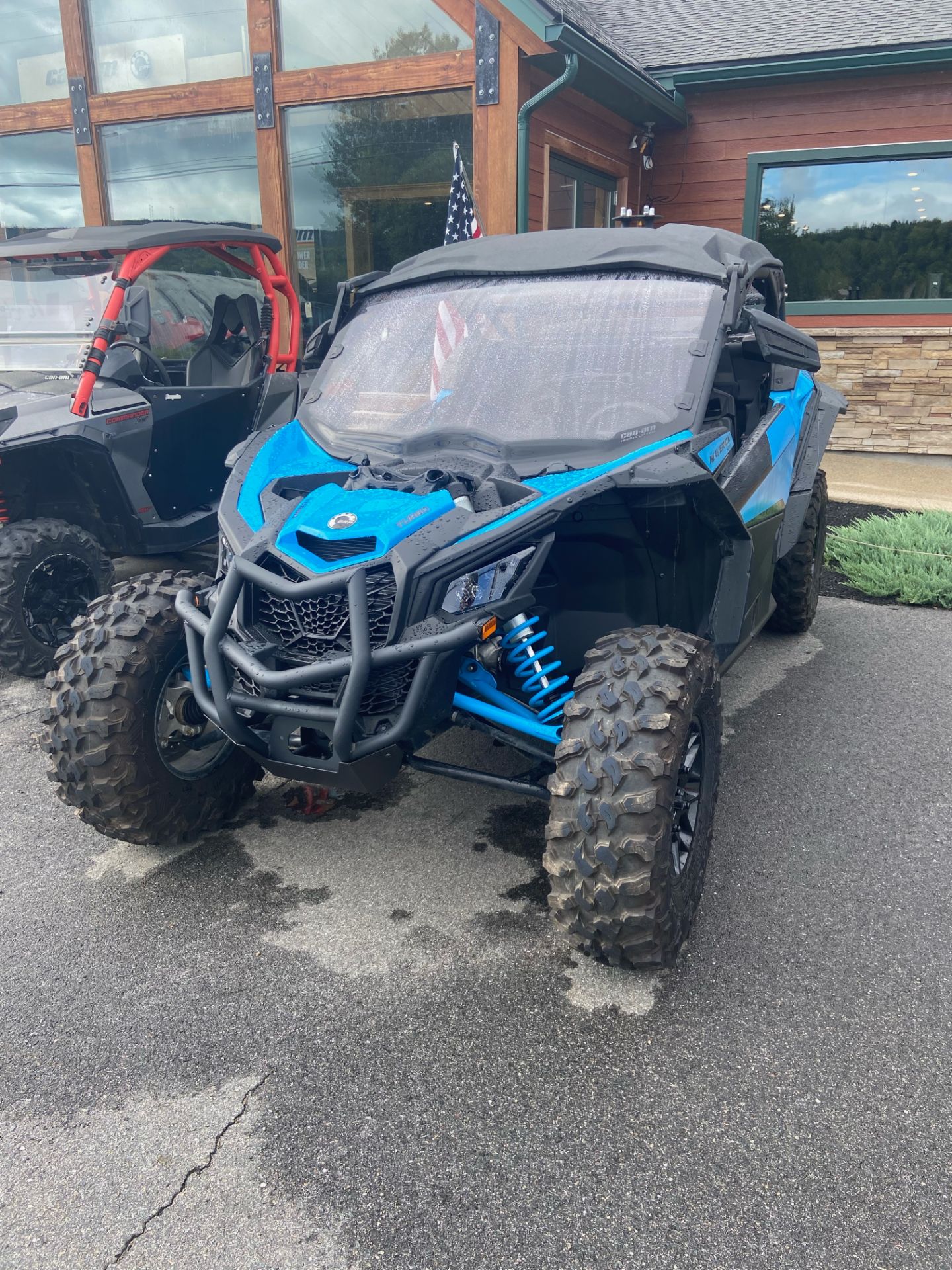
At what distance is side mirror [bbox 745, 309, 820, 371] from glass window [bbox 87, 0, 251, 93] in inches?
289

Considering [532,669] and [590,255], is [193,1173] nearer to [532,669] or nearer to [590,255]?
[532,669]

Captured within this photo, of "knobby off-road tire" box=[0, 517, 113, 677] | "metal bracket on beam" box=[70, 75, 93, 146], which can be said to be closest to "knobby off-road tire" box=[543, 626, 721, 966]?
"knobby off-road tire" box=[0, 517, 113, 677]

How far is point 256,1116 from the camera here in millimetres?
2133

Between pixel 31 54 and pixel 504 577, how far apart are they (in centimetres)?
1042

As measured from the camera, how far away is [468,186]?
312 inches

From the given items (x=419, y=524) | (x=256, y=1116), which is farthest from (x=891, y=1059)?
(x=419, y=524)

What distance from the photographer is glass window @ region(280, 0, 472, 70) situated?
8.09 m

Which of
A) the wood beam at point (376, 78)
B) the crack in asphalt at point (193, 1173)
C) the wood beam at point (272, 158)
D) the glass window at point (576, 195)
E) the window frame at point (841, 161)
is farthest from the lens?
the window frame at point (841, 161)

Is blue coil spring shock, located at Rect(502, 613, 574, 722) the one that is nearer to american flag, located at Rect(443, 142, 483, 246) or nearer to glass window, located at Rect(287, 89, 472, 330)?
american flag, located at Rect(443, 142, 483, 246)

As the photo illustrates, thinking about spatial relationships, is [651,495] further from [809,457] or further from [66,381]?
[66,381]

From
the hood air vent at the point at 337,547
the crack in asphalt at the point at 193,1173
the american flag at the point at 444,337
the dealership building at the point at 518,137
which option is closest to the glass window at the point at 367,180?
the dealership building at the point at 518,137

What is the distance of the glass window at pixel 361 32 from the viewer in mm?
8094

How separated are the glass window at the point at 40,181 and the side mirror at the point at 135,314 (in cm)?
640

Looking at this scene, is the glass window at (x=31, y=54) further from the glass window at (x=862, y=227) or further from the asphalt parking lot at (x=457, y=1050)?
the asphalt parking lot at (x=457, y=1050)
